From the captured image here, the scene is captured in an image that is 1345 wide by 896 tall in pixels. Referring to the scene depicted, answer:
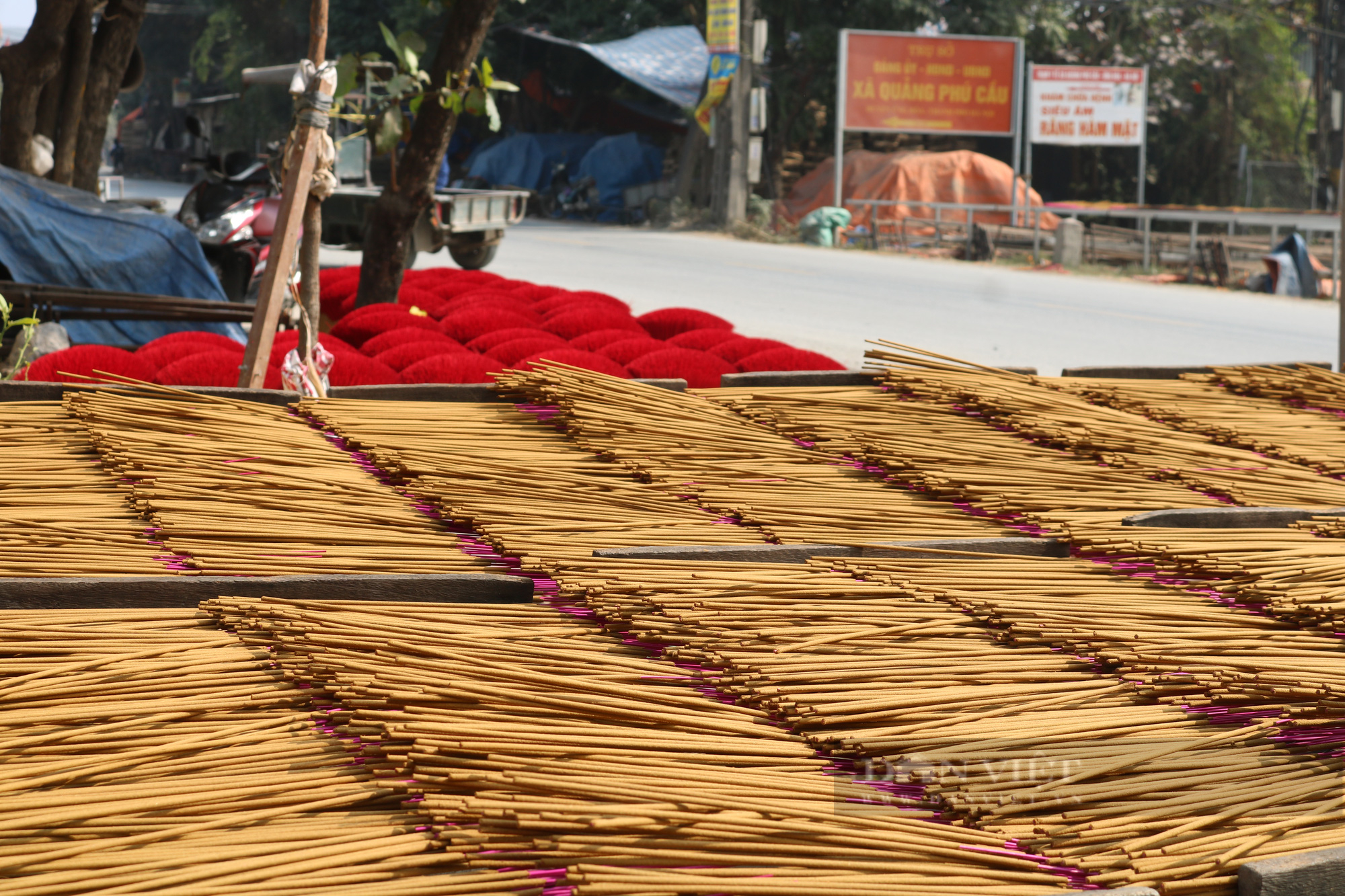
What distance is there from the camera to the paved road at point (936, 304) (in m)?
7.79

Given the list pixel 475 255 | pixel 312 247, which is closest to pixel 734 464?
pixel 312 247

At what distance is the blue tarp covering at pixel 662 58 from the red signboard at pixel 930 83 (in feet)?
8.06

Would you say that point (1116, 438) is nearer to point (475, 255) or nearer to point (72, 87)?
point (72, 87)

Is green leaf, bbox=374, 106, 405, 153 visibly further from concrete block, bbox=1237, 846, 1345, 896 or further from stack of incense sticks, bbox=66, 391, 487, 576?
concrete block, bbox=1237, 846, 1345, 896

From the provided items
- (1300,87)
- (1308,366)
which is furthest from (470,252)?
(1300,87)

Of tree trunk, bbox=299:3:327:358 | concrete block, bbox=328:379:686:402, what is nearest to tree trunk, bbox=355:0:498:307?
tree trunk, bbox=299:3:327:358

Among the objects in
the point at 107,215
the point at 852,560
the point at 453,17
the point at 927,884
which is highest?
the point at 453,17

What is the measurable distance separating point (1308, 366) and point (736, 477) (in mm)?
1888

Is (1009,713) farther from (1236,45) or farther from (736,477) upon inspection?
(1236,45)

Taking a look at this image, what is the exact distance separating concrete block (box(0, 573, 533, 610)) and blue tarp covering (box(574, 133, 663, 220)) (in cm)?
1819

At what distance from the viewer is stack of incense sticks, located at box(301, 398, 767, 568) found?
6.35 feet

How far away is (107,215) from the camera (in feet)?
18.9

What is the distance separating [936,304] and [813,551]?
8.24 metres

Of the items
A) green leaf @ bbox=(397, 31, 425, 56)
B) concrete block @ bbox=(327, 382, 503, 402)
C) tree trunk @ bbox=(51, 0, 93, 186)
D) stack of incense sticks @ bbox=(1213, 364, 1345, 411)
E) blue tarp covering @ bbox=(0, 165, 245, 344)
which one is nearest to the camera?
concrete block @ bbox=(327, 382, 503, 402)
